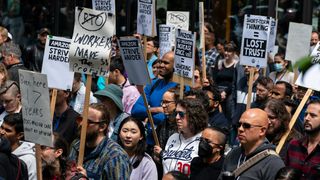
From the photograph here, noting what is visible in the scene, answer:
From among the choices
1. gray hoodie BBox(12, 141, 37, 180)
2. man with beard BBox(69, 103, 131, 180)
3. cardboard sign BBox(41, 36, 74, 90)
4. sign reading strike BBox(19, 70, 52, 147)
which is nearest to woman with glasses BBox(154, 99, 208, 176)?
man with beard BBox(69, 103, 131, 180)

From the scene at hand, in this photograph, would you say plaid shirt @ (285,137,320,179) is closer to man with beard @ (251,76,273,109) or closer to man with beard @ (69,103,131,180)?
man with beard @ (69,103,131,180)

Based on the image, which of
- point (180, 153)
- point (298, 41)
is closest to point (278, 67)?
point (298, 41)

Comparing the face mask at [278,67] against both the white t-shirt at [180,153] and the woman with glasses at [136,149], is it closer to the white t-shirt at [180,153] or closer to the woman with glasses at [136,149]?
the white t-shirt at [180,153]

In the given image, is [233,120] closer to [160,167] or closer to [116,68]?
[116,68]

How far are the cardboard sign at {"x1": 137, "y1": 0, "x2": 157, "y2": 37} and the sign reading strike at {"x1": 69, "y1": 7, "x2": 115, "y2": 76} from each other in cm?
393

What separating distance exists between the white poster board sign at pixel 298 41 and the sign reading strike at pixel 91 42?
4.20 m

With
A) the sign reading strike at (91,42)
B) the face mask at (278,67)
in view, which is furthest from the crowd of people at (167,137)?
the face mask at (278,67)

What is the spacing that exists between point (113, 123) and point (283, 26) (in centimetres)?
969

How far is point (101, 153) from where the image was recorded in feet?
28.5

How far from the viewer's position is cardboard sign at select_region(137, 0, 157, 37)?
44.3 ft

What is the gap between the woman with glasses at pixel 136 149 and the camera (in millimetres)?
9375

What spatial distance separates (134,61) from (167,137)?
867 mm

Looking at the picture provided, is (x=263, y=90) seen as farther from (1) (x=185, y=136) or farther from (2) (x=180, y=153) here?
(2) (x=180, y=153)

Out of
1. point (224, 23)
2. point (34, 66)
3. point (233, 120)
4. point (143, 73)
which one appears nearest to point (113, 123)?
point (143, 73)
